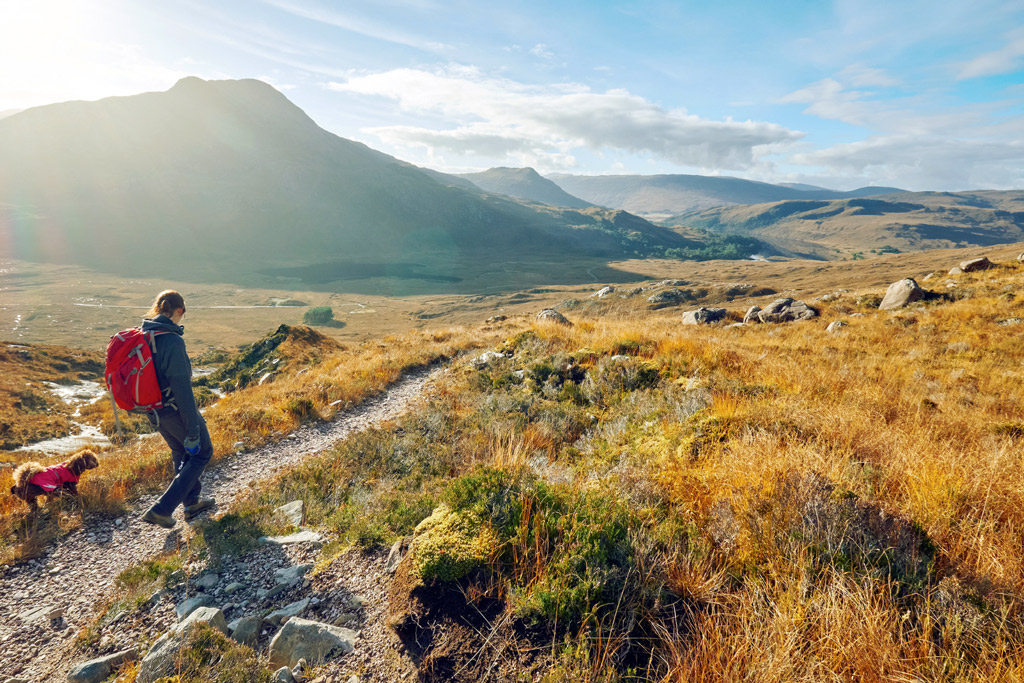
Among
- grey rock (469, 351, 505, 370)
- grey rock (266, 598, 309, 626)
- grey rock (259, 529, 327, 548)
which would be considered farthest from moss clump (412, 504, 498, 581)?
grey rock (469, 351, 505, 370)

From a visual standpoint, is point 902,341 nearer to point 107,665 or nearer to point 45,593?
point 107,665

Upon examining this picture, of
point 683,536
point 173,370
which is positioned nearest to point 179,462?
point 173,370

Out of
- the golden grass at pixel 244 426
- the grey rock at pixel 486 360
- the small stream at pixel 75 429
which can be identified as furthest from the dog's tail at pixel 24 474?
the small stream at pixel 75 429

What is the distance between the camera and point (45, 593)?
454 centimetres

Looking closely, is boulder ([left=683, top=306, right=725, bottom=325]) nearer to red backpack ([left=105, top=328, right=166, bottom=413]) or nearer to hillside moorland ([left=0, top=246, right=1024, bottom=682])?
hillside moorland ([left=0, top=246, right=1024, bottom=682])

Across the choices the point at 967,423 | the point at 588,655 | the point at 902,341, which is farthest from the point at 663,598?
the point at 902,341

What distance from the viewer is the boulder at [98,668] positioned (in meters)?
3.45

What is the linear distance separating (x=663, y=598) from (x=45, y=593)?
618 cm

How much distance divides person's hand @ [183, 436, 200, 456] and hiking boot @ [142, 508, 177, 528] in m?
0.81

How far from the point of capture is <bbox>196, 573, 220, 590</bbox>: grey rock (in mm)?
4484

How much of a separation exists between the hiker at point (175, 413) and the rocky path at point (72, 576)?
39 cm

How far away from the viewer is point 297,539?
5133 millimetres

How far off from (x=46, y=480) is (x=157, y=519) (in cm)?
176

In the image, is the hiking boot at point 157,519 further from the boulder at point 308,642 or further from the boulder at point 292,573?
the boulder at point 308,642
